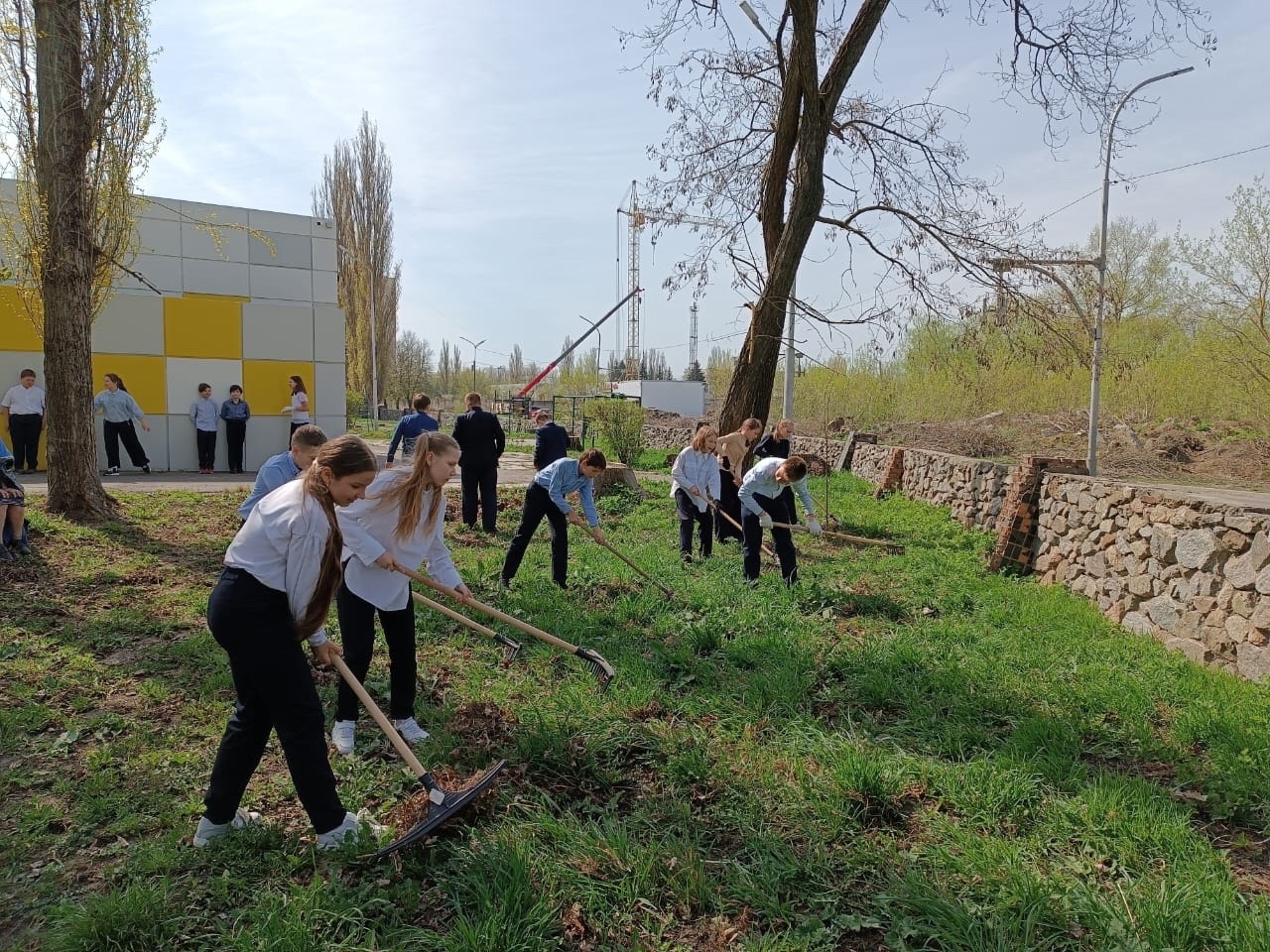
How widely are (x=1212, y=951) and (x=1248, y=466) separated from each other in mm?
15992

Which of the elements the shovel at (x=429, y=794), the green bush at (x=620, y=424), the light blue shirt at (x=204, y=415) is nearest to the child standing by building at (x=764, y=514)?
the shovel at (x=429, y=794)

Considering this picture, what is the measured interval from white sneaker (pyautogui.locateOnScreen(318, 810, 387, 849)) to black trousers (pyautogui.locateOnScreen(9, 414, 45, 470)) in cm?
1306

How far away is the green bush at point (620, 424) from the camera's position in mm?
17766

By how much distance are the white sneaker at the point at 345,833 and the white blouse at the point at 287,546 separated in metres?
0.89

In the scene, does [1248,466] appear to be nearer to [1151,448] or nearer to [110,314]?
[1151,448]

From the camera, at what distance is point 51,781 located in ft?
11.9

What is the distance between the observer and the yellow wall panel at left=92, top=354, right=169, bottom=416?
14.2m

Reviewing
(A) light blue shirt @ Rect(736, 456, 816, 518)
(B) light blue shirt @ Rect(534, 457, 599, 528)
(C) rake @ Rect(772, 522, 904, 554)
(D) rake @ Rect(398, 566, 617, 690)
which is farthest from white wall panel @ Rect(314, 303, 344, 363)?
(D) rake @ Rect(398, 566, 617, 690)

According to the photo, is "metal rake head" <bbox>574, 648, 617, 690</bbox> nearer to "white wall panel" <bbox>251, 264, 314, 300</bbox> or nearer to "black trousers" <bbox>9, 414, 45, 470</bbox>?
"black trousers" <bbox>9, 414, 45, 470</bbox>

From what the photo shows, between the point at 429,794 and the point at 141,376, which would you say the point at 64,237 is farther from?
the point at 429,794

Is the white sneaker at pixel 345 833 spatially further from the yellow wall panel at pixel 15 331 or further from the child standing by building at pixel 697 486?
the yellow wall panel at pixel 15 331

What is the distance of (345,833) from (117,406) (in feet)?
41.1

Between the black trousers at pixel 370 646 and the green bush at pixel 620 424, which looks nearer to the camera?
the black trousers at pixel 370 646

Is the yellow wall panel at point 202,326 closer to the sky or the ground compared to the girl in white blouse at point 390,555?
closer to the sky
